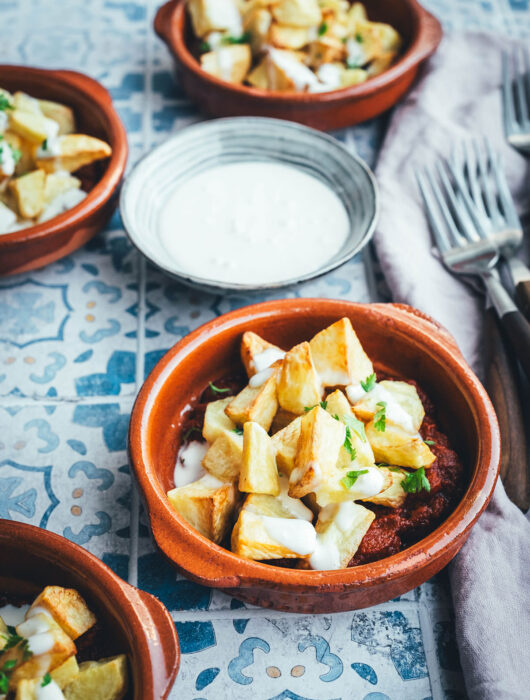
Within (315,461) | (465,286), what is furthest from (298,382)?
(465,286)

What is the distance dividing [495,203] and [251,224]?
55cm

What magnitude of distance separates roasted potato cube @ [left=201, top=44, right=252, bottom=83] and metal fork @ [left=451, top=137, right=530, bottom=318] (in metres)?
0.56

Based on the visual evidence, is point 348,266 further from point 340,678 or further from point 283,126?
point 340,678

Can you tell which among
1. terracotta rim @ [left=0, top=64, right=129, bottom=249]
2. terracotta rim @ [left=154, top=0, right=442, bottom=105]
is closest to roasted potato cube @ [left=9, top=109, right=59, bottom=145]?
terracotta rim @ [left=0, top=64, right=129, bottom=249]

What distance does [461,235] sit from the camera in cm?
158

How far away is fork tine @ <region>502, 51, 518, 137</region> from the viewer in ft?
6.05

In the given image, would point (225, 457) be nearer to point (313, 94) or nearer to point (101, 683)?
point (101, 683)

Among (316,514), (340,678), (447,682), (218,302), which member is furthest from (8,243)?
(447,682)

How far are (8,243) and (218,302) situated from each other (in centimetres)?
42

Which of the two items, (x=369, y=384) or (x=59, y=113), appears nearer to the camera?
(x=369, y=384)

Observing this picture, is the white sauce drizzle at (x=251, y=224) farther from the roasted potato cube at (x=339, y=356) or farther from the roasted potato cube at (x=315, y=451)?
the roasted potato cube at (x=315, y=451)

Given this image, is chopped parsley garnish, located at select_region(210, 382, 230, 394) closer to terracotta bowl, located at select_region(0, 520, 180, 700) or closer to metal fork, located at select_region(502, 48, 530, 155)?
terracotta bowl, located at select_region(0, 520, 180, 700)

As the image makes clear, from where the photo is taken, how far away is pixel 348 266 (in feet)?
5.24

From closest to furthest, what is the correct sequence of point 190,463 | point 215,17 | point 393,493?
point 393,493 → point 190,463 → point 215,17
